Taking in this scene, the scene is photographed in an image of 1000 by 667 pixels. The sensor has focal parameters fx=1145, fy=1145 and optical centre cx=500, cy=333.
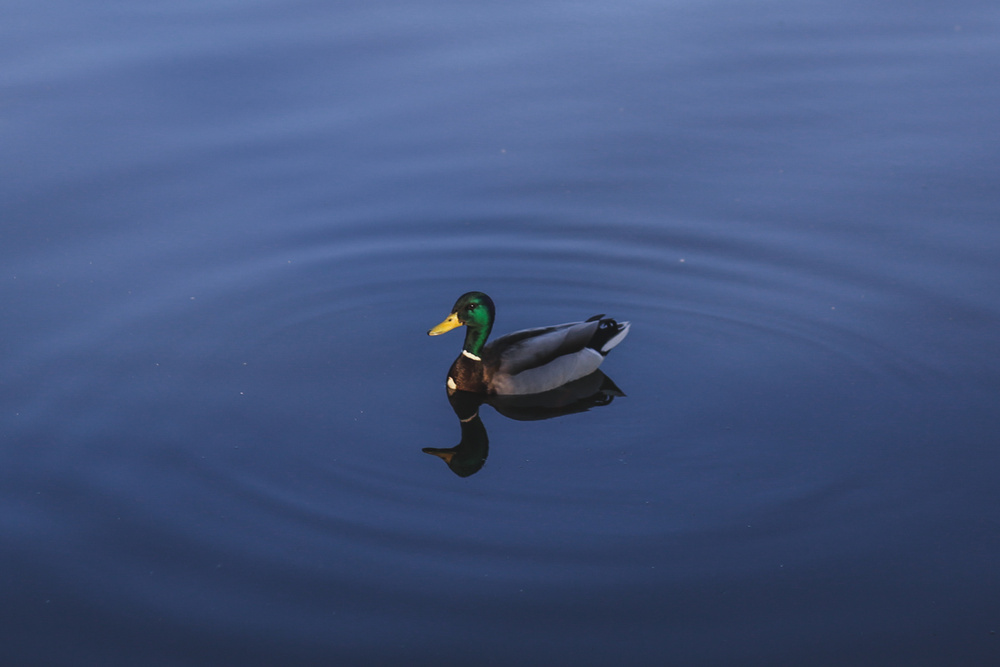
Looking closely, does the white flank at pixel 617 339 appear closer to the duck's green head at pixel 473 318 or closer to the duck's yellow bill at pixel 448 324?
the duck's green head at pixel 473 318

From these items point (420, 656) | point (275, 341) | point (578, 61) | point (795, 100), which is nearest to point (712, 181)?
point (795, 100)

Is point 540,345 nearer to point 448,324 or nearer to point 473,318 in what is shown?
point 473,318

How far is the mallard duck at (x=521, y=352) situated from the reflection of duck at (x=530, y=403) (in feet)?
0.19

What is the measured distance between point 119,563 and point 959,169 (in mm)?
7934

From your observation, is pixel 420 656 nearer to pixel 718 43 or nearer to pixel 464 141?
pixel 464 141

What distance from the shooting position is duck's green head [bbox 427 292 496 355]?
8.12 meters

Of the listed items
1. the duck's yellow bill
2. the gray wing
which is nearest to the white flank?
the gray wing

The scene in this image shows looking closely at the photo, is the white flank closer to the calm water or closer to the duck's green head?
the calm water

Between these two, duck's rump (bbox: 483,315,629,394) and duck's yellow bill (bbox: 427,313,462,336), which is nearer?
duck's rump (bbox: 483,315,629,394)

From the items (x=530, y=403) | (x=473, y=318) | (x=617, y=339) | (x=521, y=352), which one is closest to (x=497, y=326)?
(x=473, y=318)

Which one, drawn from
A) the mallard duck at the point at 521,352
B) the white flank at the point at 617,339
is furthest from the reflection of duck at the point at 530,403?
the white flank at the point at 617,339

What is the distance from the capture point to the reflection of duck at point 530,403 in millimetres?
7566

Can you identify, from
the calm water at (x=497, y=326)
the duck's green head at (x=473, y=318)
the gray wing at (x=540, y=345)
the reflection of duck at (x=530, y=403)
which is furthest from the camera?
the duck's green head at (x=473, y=318)

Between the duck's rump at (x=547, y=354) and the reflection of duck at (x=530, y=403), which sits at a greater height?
the duck's rump at (x=547, y=354)
